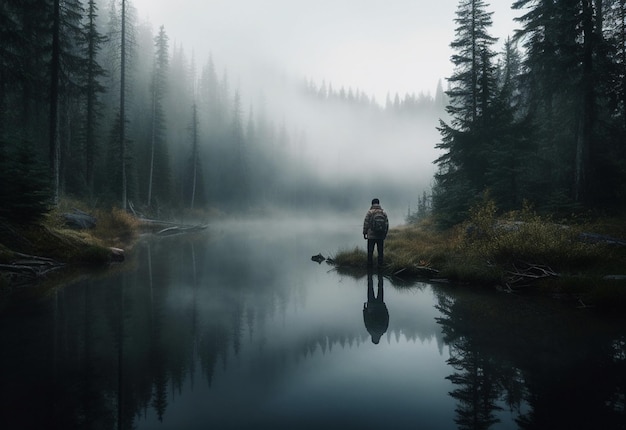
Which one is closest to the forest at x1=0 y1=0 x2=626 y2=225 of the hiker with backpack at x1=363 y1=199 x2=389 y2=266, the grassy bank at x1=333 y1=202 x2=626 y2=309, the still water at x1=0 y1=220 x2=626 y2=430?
the grassy bank at x1=333 y1=202 x2=626 y2=309

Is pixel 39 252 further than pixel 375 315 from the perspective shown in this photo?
Yes

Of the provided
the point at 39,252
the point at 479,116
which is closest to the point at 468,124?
the point at 479,116

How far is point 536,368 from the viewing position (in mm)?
4746

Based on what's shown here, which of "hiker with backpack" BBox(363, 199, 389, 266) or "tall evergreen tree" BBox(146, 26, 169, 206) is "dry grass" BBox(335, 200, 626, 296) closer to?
"hiker with backpack" BBox(363, 199, 389, 266)

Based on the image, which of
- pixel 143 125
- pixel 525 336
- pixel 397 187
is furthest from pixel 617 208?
pixel 397 187

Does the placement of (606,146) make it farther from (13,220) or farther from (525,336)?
(13,220)

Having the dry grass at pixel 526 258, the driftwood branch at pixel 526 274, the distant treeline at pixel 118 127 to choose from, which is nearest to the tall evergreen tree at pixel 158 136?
the distant treeline at pixel 118 127

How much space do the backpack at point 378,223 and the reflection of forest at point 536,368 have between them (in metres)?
5.08

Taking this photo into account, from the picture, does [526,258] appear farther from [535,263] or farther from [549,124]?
[549,124]

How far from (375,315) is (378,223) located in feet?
17.3

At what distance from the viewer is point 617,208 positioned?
17.0m

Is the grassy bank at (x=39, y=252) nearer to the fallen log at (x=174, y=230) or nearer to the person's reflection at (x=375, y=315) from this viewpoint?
the person's reflection at (x=375, y=315)

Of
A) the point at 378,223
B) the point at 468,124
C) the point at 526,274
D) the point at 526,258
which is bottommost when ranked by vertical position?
the point at 526,274

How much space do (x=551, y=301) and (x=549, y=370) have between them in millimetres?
4349
